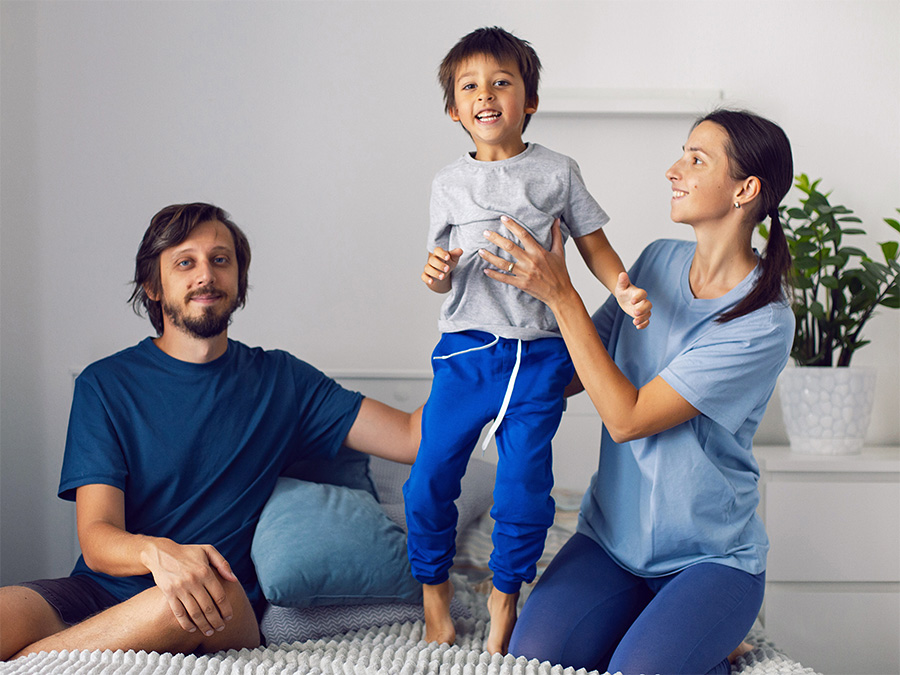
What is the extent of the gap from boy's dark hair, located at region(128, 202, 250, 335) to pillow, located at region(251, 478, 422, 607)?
0.50 meters

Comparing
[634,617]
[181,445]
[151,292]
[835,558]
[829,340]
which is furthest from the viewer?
[829,340]

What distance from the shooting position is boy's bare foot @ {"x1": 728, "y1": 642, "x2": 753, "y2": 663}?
135 cm

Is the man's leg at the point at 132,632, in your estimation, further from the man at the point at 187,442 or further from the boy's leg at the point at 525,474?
the boy's leg at the point at 525,474

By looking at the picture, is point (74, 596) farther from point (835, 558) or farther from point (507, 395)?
point (835, 558)

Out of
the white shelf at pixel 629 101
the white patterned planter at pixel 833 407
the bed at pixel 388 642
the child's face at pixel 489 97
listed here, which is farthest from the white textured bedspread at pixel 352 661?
the white shelf at pixel 629 101

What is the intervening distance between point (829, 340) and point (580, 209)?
101 cm

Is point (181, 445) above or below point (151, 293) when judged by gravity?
below

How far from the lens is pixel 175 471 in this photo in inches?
59.3

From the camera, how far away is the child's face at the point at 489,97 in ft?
4.31

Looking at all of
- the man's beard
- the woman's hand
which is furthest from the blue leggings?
the man's beard

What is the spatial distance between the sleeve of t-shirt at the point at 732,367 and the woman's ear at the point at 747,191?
21 centimetres

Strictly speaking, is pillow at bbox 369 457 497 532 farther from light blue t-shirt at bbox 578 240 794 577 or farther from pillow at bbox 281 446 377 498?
light blue t-shirt at bbox 578 240 794 577

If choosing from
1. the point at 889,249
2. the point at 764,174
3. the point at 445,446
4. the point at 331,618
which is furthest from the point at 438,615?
the point at 889,249

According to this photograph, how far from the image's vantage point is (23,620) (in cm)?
127
